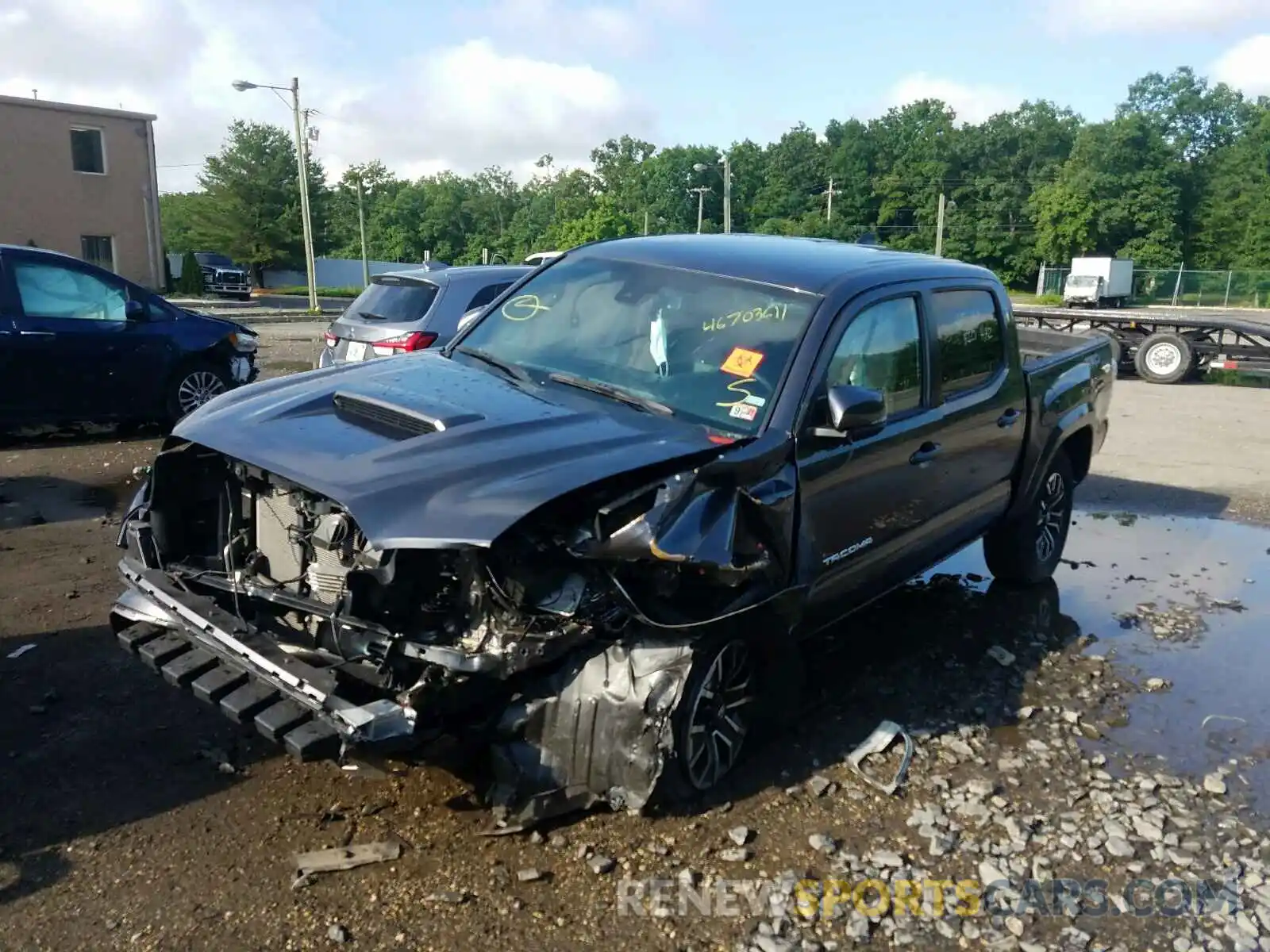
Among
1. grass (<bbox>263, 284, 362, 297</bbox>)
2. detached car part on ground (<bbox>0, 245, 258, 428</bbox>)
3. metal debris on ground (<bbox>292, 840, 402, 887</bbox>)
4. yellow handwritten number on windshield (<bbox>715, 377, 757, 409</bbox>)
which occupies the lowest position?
grass (<bbox>263, 284, 362, 297</bbox>)

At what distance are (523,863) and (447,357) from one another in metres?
2.36

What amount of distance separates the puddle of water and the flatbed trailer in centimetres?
976

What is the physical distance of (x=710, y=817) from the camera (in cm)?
372

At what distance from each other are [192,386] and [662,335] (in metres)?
7.15

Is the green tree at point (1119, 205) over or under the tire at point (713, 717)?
over

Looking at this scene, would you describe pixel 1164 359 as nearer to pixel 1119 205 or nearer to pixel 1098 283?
pixel 1098 283

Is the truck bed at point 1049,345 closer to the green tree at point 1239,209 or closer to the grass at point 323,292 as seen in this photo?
the grass at point 323,292

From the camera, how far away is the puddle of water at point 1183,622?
460 cm

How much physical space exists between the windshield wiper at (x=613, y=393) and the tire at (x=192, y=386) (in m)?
6.73

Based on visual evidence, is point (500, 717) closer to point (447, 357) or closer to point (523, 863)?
point (523, 863)

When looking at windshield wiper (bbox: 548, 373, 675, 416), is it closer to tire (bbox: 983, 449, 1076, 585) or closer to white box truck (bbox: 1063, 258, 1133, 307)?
tire (bbox: 983, 449, 1076, 585)

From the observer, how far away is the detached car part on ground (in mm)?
8992

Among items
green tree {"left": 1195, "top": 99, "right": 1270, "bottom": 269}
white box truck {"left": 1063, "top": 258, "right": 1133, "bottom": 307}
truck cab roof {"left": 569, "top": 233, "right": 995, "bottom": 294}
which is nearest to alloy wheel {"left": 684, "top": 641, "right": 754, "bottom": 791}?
truck cab roof {"left": 569, "top": 233, "right": 995, "bottom": 294}

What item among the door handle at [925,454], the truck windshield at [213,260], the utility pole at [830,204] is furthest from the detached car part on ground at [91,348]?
the utility pole at [830,204]
